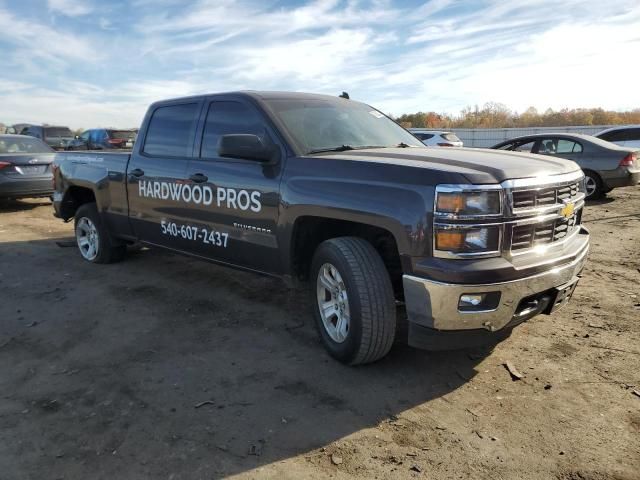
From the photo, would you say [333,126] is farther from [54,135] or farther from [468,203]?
[54,135]

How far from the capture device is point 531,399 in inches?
123

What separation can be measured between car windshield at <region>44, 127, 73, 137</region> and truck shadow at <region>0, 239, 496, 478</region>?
20.5 metres

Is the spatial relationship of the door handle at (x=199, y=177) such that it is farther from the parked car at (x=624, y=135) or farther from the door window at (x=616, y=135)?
the door window at (x=616, y=135)

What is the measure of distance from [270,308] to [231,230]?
35.9 inches

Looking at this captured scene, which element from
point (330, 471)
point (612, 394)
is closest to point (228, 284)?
point (330, 471)

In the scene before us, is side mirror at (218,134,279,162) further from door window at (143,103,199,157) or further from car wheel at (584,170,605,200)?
car wheel at (584,170,605,200)

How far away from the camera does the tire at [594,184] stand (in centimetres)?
1053

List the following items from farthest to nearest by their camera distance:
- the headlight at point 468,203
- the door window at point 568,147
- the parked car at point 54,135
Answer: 1. the parked car at point 54,135
2. the door window at point 568,147
3. the headlight at point 468,203

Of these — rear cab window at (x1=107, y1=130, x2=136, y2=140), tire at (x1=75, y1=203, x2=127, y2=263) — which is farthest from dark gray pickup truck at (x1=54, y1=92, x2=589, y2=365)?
rear cab window at (x1=107, y1=130, x2=136, y2=140)

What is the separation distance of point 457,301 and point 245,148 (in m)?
1.82

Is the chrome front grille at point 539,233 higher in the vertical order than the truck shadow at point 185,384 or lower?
higher

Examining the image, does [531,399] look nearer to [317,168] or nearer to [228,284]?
[317,168]

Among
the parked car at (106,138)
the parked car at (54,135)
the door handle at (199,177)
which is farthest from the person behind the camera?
the parked car at (54,135)

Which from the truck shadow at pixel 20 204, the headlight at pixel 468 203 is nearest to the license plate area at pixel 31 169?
the truck shadow at pixel 20 204
